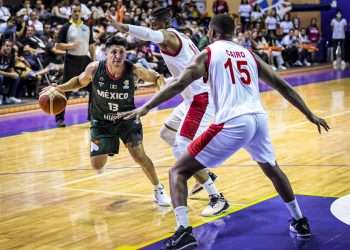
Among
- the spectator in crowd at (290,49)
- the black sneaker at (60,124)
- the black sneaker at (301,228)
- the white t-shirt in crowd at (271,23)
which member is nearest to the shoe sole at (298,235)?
the black sneaker at (301,228)

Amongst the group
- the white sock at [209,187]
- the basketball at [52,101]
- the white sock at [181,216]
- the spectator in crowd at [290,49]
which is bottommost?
the spectator in crowd at [290,49]

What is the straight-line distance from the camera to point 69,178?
827cm

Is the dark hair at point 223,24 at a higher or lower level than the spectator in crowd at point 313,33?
higher

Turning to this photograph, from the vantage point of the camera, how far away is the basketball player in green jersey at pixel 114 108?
6742 millimetres

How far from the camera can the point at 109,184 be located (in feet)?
25.9

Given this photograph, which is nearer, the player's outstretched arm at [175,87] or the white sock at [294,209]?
the player's outstretched arm at [175,87]

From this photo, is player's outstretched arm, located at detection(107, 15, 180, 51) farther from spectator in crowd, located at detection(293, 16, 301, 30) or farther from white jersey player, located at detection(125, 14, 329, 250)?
spectator in crowd, located at detection(293, 16, 301, 30)

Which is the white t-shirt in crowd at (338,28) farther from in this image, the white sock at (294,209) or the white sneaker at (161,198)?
the white sock at (294,209)

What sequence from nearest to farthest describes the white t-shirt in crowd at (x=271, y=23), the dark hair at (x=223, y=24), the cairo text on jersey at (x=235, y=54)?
the cairo text on jersey at (x=235, y=54), the dark hair at (x=223, y=24), the white t-shirt in crowd at (x=271, y=23)

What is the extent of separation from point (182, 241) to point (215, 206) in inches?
52.2

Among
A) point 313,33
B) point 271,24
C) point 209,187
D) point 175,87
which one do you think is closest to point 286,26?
point 271,24

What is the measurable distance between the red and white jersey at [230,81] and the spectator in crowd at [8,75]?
1014cm

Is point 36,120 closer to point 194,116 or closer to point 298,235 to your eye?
point 194,116

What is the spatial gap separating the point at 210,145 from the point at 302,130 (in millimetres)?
6296
